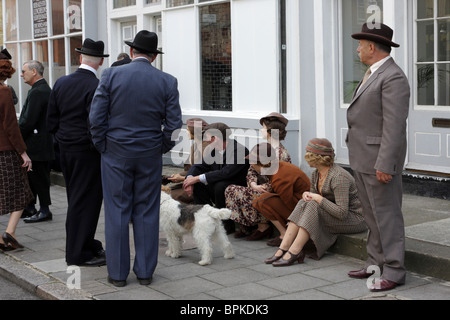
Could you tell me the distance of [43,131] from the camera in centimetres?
898

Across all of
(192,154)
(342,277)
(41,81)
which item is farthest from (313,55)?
(342,277)

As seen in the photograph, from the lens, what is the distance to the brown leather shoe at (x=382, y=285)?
18.4ft

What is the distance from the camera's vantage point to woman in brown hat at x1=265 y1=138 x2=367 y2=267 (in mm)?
6430

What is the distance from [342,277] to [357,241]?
61cm

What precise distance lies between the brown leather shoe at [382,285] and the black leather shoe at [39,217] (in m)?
4.79

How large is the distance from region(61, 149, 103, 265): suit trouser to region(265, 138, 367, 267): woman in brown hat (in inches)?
65.2

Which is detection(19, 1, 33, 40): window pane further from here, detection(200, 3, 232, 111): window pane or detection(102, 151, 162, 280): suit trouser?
detection(102, 151, 162, 280): suit trouser

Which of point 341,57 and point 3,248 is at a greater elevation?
point 341,57

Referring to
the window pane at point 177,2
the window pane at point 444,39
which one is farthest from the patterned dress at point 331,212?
the window pane at point 177,2

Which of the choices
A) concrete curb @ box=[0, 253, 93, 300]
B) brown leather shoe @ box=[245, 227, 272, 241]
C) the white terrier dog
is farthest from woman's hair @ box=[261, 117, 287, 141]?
concrete curb @ box=[0, 253, 93, 300]

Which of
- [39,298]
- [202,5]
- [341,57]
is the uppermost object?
[202,5]

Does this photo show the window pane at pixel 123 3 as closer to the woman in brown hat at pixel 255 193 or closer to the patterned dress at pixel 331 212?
the woman in brown hat at pixel 255 193

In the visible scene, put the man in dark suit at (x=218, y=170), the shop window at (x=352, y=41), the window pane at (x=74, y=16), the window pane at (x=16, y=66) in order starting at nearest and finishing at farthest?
the man in dark suit at (x=218, y=170), the shop window at (x=352, y=41), the window pane at (x=74, y=16), the window pane at (x=16, y=66)

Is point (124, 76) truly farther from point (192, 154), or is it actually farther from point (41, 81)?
point (41, 81)
